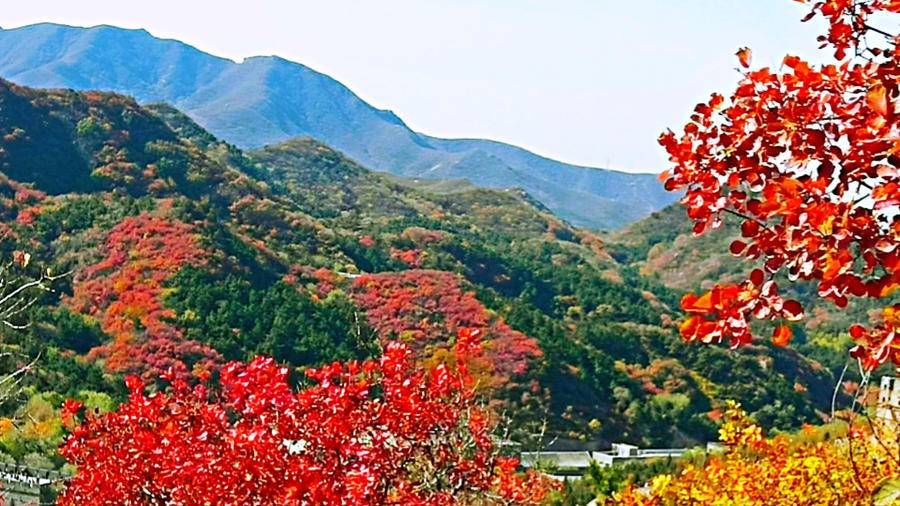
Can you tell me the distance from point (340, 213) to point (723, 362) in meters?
29.5

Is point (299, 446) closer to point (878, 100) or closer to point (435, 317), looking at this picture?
point (878, 100)

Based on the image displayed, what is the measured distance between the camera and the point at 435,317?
108 feet

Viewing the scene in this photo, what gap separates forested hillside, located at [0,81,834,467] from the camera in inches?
1000

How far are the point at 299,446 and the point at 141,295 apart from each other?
863 inches

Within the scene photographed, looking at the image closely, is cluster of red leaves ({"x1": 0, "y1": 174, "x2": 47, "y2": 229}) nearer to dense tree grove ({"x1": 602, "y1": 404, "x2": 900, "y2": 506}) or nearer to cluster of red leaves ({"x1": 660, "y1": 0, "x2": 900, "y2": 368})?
dense tree grove ({"x1": 602, "y1": 404, "x2": 900, "y2": 506})

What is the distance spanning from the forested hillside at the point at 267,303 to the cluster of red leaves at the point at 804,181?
1592 cm

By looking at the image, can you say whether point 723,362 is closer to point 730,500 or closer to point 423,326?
point 423,326

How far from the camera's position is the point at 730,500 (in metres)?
8.03

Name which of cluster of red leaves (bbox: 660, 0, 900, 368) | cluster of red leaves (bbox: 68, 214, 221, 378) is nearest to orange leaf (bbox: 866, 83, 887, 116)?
cluster of red leaves (bbox: 660, 0, 900, 368)

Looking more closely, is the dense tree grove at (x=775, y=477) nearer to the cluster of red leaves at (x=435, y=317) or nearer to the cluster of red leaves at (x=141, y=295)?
the cluster of red leaves at (x=141, y=295)

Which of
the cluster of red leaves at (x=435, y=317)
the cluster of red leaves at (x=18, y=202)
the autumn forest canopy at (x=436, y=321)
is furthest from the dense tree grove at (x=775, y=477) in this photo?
the cluster of red leaves at (x=18, y=202)

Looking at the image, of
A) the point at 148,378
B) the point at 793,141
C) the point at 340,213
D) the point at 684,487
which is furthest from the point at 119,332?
the point at 340,213

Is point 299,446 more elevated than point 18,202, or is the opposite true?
point 299,446

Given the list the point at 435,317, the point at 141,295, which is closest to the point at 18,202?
the point at 141,295
